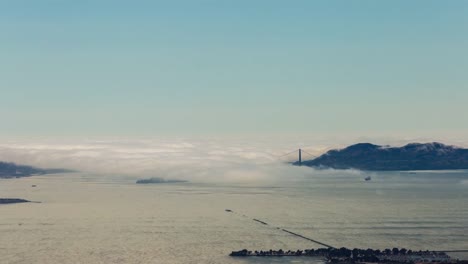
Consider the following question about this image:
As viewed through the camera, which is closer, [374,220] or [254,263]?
[254,263]

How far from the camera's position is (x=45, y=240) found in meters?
79.3

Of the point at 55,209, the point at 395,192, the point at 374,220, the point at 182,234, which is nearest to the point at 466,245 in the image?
the point at 374,220

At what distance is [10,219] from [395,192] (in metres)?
107

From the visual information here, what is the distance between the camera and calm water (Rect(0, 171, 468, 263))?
70.1m

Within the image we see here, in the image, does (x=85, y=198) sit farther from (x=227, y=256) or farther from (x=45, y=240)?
(x=227, y=256)

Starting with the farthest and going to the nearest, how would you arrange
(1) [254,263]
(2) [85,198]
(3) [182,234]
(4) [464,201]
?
(2) [85,198] < (4) [464,201] < (3) [182,234] < (1) [254,263]

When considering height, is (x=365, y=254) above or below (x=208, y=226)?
below

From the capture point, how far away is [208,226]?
93.9m

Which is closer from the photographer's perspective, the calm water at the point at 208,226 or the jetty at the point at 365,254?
the jetty at the point at 365,254

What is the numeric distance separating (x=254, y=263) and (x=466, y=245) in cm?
2899

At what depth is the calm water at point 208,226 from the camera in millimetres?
70125

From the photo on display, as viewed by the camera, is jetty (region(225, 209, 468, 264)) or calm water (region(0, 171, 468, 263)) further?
calm water (region(0, 171, 468, 263))

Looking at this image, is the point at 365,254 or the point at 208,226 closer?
the point at 365,254

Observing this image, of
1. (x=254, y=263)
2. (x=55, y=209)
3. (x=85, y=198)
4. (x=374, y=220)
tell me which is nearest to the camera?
(x=254, y=263)
